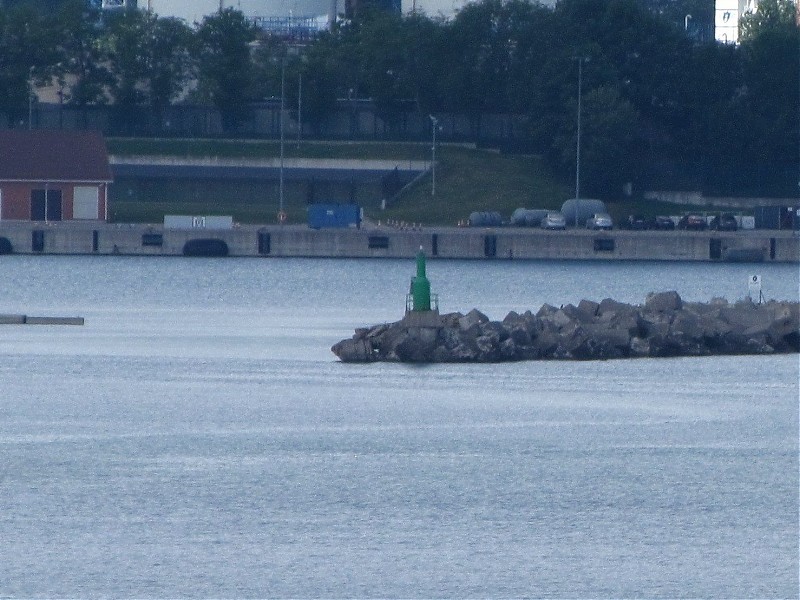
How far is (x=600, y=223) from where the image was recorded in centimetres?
8250

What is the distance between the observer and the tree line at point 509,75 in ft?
305

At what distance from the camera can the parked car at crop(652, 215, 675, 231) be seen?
82562 mm

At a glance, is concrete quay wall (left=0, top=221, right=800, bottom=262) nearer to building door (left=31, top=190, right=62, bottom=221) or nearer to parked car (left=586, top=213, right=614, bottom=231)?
parked car (left=586, top=213, right=614, bottom=231)

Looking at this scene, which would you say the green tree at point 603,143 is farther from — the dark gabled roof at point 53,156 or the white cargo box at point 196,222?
the dark gabled roof at point 53,156

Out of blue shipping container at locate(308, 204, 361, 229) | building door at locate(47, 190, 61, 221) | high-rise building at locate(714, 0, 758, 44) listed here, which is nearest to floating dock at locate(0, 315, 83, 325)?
blue shipping container at locate(308, 204, 361, 229)

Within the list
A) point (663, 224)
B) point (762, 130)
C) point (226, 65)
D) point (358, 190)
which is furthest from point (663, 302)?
point (226, 65)

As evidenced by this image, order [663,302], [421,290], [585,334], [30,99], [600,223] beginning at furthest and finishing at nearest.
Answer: [30,99], [600,223], [663,302], [585,334], [421,290]

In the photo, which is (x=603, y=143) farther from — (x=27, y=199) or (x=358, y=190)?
(x=27, y=199)

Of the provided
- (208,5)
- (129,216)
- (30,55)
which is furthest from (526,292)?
(208,5)

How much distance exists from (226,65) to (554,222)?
78.5 ft

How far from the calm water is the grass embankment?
128ft

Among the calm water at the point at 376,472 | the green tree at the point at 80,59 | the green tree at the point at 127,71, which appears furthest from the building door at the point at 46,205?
the calm water at the point at 376,472

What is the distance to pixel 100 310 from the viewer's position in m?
56.5

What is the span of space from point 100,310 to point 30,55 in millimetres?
44518
